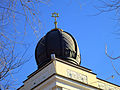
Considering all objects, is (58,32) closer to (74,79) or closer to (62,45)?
(62,45)

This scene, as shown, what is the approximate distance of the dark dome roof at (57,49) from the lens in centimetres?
2322

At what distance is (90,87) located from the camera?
21531mm

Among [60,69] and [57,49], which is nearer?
[60,69]

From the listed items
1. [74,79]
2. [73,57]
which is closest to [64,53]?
[73,57]

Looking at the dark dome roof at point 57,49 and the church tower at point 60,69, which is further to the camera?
the dark dome roof at point 57,49

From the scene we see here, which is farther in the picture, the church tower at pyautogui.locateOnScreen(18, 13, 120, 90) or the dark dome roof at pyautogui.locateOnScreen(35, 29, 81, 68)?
the dark dome roof at pyautogui.locateOnScreen(35, 29, 81, 68)

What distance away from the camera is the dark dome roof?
23219mm

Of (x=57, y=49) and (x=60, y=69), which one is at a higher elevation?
(x=57, y=49)

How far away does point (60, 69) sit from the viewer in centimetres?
2120

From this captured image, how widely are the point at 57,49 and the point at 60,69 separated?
8.15 feet

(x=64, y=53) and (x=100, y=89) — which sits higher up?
(x=64, y=53)

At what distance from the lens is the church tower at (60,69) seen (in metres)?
20.5

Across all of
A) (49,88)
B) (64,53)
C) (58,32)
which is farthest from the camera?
(58,32)

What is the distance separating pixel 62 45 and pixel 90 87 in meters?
3.76
